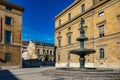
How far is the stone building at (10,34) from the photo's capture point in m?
31.3

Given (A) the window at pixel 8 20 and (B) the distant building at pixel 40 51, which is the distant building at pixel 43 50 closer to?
(B) the distant building at pixel 40 51

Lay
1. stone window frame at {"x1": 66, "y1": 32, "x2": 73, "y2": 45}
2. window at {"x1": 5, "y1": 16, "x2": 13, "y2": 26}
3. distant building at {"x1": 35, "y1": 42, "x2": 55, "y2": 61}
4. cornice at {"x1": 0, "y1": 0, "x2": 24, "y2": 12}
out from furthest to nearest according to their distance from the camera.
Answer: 1. distant building at {"x1": 35, "y1": 42, "x2": 55, "y2": 61}
2. stone window frame at {"x1": 66, "y1": 32, "x2": 73, "y2": 45}
3. window at {"x1": 5, "y1": 16, "x2": 13, "y2": 26}
4. cornice at {"x1": 0, "y1": 0, "x2": 24, "y2": 12}

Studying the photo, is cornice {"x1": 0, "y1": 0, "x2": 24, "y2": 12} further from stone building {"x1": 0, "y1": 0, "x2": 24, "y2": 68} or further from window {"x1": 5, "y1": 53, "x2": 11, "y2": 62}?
window {"x1": 5, "y1": 53, "x2": 11, "y2": 62}

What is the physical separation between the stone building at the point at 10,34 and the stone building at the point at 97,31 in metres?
10.9

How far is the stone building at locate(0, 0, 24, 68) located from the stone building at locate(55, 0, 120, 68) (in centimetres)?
1093

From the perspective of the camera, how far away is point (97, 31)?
2958cm

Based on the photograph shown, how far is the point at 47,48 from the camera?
2918 inches

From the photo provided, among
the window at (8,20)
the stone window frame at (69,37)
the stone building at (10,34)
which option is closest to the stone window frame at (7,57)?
the stone building at (10,34)

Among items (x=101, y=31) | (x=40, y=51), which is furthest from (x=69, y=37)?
(x=40, y=51)

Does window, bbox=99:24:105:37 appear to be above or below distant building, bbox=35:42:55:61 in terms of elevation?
above

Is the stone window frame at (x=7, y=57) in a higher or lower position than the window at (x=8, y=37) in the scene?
lower

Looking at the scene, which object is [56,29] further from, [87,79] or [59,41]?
[87,79]

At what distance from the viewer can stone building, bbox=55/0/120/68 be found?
84.6ft

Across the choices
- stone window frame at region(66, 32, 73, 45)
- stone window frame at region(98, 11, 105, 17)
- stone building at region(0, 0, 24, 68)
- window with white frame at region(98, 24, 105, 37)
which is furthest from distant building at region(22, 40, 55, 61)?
stone window frame at region(98, 11, 105, 17)
